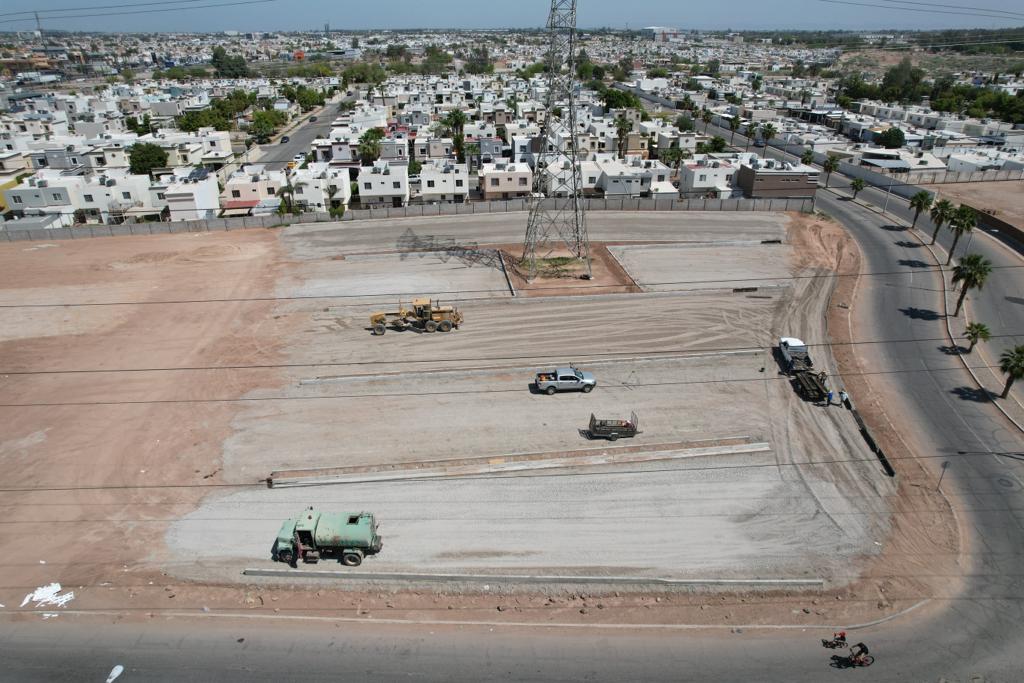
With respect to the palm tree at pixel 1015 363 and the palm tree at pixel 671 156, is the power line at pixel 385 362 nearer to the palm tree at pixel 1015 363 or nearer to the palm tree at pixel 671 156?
the palm tree at pixel 1015 363

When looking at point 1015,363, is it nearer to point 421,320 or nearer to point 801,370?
point 801,370

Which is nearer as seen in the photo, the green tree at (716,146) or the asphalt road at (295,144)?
the green tree at (716,146)

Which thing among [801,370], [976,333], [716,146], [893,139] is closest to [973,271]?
[976,333]

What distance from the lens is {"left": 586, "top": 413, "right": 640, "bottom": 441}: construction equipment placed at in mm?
24453

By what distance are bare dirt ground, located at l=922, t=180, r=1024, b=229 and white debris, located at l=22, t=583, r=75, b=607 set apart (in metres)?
70.7

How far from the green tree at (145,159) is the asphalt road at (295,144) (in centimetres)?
1301

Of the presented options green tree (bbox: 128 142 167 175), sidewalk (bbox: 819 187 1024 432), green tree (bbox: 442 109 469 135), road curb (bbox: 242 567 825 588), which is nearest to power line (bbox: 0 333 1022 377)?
sidewalk (bbox: 819 187 1024 432)

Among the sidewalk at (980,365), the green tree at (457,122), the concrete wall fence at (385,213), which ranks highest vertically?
the green tree at (457,122)

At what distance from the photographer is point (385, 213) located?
185 feet

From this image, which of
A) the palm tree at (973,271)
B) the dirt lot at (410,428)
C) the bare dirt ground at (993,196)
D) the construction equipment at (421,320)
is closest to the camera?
the dirt lot at (410,428)

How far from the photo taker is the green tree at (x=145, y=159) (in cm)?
6738

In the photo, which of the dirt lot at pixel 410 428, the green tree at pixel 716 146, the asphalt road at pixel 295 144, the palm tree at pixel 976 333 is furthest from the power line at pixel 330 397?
the green tree at pixel 716 146

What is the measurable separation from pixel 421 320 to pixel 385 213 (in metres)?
25.7

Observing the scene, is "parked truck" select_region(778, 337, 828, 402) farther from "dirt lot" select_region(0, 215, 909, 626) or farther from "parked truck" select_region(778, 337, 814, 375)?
"dirt lot" select_region(0, 215, 909, 626)
